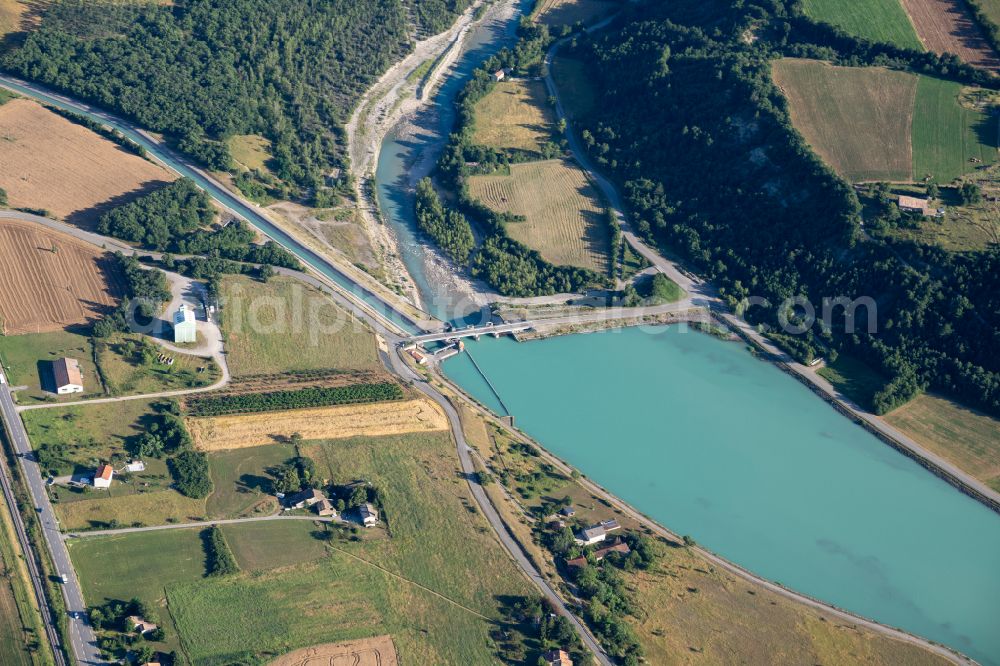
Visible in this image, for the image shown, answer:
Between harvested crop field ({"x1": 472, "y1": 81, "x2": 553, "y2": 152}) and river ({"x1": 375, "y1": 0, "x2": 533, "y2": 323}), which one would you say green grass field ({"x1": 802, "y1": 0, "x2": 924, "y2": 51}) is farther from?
river ({"x1": 375, "y1": 0, "x2": 533, "y2": 323})

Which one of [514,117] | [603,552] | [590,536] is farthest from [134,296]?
[514,117]

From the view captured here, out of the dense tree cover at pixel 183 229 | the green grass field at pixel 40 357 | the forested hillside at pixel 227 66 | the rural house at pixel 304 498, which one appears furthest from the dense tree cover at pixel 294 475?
the forested hillside at pixel 227 66

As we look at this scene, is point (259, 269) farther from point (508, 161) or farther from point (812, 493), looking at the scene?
point (812, 493)

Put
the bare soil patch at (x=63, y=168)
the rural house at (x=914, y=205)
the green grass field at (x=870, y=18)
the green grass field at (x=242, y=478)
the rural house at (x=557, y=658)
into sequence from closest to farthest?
1. the rural house at (x=557, y=658)
2. the green grass field at (x=242, y=478)
3. the bare soil patch at (x=63, y=168)
4. the rural house at (x=914, y=205)
5. the green grass field at (x=870, y=18)

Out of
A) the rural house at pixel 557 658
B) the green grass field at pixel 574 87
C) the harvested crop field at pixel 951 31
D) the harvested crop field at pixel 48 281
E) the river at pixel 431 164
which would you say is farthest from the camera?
the green grass field at pixel 574 87

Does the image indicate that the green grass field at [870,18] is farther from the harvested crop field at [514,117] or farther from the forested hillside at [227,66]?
the forested hillside at [227,66]

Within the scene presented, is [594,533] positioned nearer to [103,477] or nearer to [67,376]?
[103,477]

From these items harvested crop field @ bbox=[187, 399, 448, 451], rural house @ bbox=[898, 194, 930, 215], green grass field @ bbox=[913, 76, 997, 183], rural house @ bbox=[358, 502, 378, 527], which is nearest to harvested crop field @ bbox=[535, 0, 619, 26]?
green grass field @ bbox=[913, 76, 997, 183]
